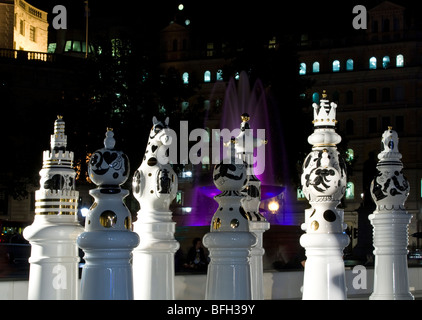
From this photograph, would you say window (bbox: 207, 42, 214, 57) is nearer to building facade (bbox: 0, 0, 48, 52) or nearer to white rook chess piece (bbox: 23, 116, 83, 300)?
building facade (bbox: 0, 0, 48, 52)

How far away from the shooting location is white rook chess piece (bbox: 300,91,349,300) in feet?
24.7

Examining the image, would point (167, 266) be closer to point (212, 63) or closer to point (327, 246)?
point (327, 246)

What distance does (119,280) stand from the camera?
693 cm

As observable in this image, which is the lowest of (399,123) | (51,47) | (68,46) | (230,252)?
(230,252)

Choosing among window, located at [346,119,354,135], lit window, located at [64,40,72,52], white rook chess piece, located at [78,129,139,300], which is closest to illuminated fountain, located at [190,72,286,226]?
window, located at [346,119,354,135]

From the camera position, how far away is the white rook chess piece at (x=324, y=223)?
24.7 ft

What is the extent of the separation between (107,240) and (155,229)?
121cm

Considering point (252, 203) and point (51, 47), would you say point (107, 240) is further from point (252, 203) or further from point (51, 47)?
point (51, 47)

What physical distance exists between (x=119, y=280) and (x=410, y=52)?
2983 inches

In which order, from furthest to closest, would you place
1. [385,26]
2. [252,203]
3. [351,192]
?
[385,26], [351,192], [252,203]

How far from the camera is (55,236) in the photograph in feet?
25.1

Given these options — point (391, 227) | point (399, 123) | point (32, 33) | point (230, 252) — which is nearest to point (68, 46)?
point (32, 33)

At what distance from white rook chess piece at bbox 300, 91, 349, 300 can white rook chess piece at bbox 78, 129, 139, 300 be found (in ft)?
5.17
